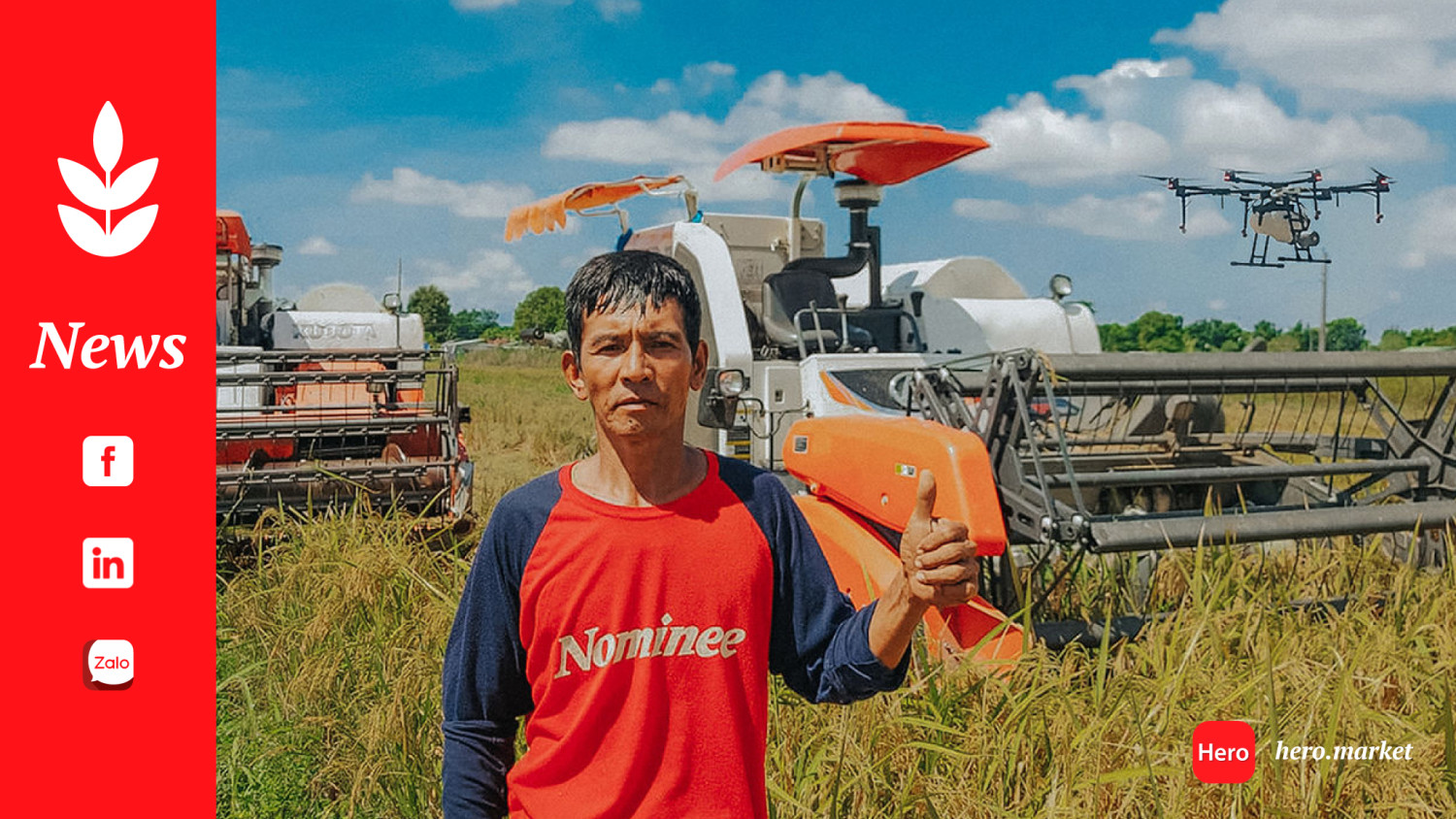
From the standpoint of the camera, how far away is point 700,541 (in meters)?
1.62

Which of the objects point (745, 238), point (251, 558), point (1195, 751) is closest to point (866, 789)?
point (1195, 751)

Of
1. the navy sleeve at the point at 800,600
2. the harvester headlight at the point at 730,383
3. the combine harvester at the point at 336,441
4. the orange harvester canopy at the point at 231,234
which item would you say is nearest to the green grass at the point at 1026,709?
the navy sleeve at the point at 800,600

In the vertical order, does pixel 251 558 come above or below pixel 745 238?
below

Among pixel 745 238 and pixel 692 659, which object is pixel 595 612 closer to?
pixel 692 659

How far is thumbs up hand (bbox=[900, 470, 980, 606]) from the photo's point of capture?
4.78 ft

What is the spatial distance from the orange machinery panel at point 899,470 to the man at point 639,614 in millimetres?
1566

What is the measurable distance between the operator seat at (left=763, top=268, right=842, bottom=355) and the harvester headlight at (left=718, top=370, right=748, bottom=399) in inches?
28.1

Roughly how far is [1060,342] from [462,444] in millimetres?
4043

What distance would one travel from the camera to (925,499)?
1454 mm

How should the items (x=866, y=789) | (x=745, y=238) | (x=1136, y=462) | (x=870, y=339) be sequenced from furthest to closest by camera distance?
(x=745, y=238) → (x=870, y=339) → (x=1136, y=462) → (x=866, y=789)

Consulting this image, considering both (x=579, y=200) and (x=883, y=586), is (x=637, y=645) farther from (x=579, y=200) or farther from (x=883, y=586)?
(x=579, y=200)

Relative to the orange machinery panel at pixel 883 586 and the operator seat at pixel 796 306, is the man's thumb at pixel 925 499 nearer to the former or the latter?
the orange machinery panel at pixel 883 586

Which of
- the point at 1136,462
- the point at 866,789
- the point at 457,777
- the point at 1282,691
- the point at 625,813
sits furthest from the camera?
the point at 1136,462

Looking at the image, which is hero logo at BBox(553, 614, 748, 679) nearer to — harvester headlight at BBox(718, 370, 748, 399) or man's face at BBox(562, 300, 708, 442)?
man's face at BBox(562, 300, 708, 442)
